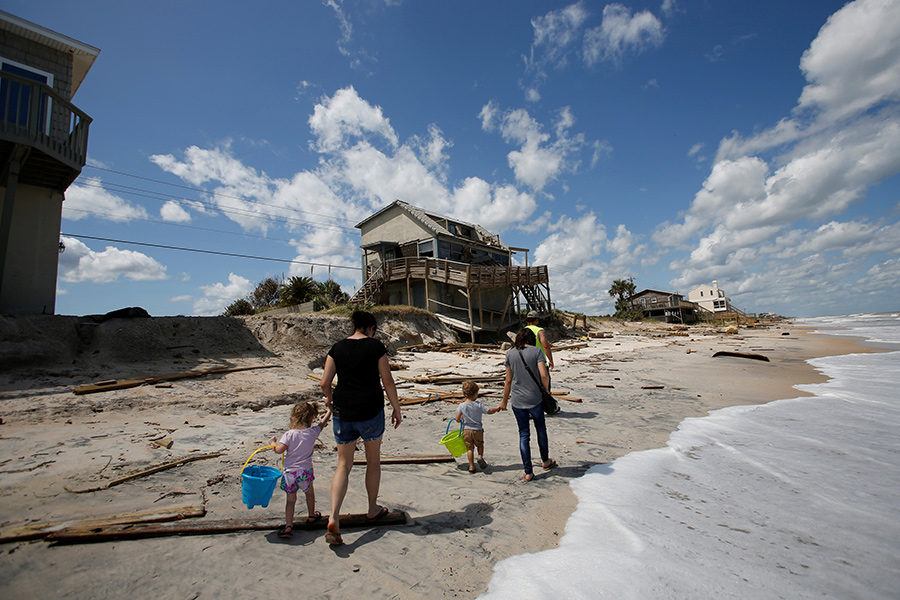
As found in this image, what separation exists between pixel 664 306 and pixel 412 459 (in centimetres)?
6019

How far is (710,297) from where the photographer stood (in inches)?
3177

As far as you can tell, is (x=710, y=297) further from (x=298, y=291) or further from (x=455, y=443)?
(x=455, y=443)

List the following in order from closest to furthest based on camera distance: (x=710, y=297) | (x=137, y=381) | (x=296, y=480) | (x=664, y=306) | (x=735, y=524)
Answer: (x=296, y=480) < (x=735, y=524) < (x=137, y=381) < (x=664, y=306) < (x=710, y=297)

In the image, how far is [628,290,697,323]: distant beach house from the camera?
56.0 metres

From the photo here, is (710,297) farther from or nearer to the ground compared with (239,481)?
farther from the ground

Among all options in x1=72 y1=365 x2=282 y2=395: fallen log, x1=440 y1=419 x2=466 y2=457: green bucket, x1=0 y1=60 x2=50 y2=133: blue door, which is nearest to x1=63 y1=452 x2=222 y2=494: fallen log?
x1=440 y1=419 x2=466 y2=457: green bucket

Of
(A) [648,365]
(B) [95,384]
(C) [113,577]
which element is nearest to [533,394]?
(C) [113,577]

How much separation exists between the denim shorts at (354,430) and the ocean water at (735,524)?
4.64 feet

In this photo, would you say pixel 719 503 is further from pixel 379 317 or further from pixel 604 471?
pixel 379 317

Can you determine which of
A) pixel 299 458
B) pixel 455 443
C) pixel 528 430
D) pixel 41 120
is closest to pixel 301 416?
pixel 299 458

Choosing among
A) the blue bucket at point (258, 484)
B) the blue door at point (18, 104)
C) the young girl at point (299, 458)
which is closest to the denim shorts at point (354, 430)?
the young girl at point (299, 458)

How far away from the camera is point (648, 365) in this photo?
14812mm

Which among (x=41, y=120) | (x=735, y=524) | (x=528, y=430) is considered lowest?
(x=735, y=524)

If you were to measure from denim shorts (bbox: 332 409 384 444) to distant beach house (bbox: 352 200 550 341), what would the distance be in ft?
65.2
